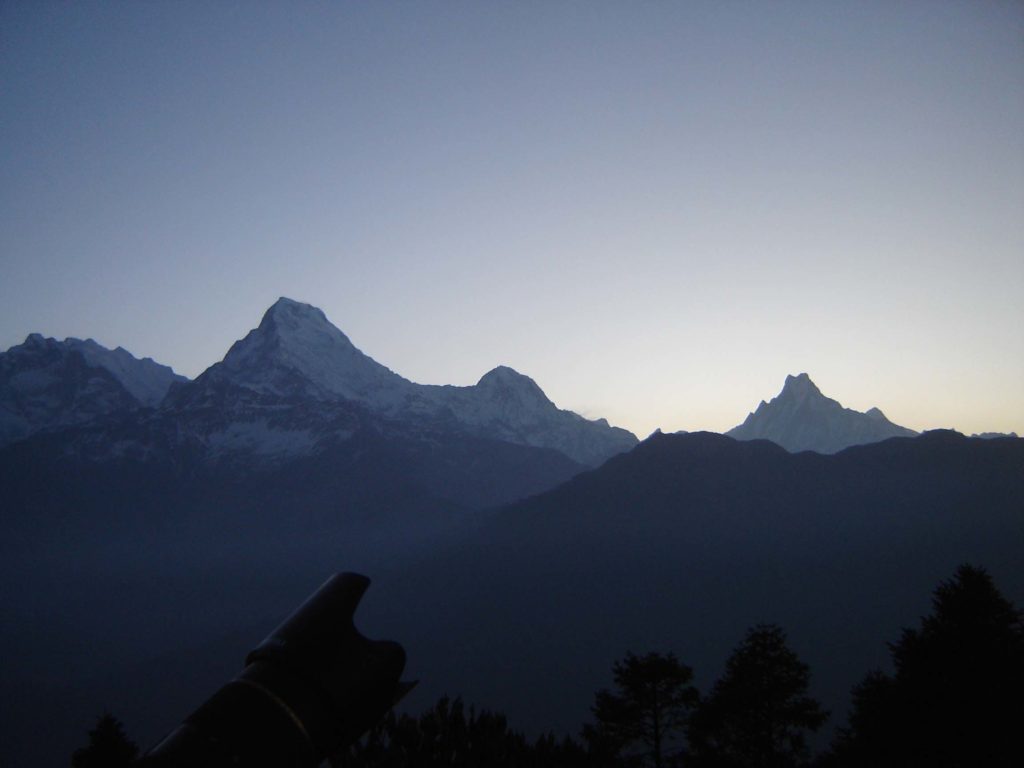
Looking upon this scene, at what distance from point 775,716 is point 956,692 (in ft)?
25.9

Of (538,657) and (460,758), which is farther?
(538,657)

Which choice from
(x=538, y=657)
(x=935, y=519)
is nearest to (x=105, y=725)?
(x=538, y=657)

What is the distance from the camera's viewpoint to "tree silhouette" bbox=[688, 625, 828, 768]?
21891 mm

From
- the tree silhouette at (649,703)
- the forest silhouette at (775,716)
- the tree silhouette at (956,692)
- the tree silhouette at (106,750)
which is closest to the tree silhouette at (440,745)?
the forest silhouette at (775,716)

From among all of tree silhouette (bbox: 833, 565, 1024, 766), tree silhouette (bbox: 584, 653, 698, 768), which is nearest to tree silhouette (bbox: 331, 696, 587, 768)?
tree silhouette (bbox: 833, 565, 1024, 766)

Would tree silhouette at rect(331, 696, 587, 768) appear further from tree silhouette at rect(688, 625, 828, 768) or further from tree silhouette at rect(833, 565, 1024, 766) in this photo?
tree silhouette at rect(688, 625, 828, 768)

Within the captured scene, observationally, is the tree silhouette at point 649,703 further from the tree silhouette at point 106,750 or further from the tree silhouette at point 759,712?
the tree silhouette at point 106,750

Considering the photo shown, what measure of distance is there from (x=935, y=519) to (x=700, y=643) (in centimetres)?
9001

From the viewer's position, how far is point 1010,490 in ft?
583

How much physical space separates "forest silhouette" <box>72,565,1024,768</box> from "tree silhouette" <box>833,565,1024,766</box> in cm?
2

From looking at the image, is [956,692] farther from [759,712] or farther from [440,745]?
[440,745]

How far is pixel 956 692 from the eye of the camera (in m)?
15.3

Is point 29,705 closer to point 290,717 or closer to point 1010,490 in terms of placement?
point 290,717

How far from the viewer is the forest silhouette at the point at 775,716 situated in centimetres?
925
